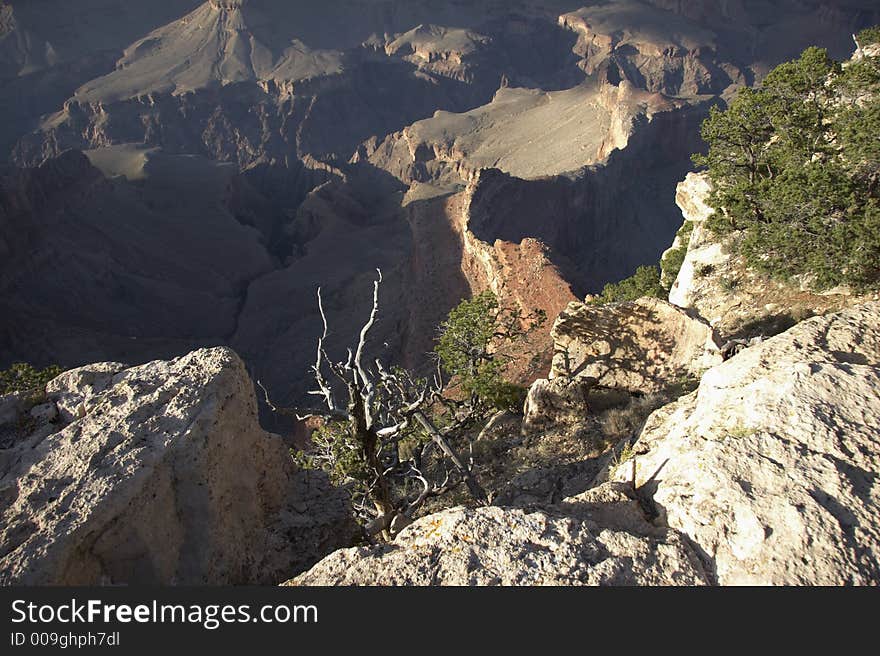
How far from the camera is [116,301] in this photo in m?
59.4

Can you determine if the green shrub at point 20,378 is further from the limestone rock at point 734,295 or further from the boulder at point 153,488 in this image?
the limestone rock at point 734,295

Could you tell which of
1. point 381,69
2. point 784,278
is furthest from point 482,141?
point 784,278

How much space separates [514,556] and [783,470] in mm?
A: 2696

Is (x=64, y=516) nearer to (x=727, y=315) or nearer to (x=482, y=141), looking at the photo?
(x=727, y=315)

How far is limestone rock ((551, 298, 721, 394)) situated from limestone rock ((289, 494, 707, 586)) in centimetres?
857

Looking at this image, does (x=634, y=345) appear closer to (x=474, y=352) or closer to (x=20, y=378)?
(x=474, y=352)

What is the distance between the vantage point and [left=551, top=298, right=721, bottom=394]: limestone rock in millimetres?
13633

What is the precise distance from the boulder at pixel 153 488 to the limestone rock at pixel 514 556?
3047 mm

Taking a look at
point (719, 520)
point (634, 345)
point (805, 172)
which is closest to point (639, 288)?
point (805, 172)

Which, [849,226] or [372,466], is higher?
[372,466]

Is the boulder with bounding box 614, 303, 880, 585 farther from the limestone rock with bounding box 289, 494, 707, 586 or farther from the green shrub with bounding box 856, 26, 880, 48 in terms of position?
the green shrub with bounding box 856, 26, 880, 48

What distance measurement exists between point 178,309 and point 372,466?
5878 cm

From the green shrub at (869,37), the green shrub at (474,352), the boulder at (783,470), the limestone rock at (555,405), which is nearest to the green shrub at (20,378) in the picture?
the green shrub at (474,352)

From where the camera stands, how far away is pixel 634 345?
1484 centimetres
